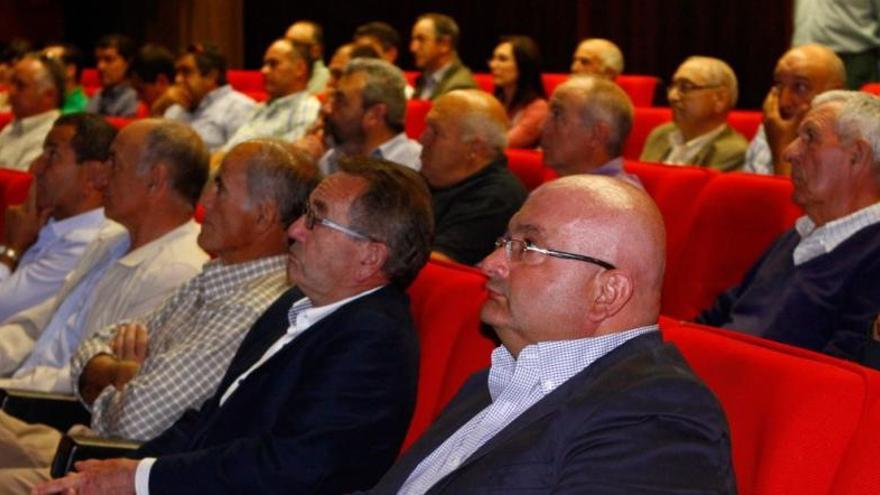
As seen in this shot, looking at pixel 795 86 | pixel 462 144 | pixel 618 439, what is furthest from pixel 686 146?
pixel 618 439

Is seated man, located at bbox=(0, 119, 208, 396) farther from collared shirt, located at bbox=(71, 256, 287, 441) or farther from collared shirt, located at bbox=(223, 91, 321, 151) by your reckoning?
collared shirt, located at bbox=(223, 91, 321, 151)

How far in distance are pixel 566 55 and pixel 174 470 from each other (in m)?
7.04

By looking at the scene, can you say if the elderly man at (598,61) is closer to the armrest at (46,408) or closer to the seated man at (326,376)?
the armrest at (46,408)

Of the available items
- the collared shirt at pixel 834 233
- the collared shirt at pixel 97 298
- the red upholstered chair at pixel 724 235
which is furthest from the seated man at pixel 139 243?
the collared shirt at pixel 834 233

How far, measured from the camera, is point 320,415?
102 inches

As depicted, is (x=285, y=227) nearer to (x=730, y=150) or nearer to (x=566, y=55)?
(x=730, y=150)

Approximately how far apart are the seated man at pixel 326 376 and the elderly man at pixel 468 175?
1.49 m

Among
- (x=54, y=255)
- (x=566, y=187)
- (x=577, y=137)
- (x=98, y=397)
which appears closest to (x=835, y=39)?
(x=577, y=137)

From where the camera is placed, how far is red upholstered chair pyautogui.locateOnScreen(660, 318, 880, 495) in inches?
74.1

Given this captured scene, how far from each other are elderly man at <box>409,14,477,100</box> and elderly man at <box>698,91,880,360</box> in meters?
4.87

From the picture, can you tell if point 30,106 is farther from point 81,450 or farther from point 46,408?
point 81,450

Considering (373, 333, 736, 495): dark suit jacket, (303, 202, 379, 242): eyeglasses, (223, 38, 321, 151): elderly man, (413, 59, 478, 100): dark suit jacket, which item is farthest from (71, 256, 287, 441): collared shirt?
(413, 59, 478, 100): dark suit jacket

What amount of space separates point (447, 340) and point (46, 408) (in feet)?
3.79

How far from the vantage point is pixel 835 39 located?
269 inches
